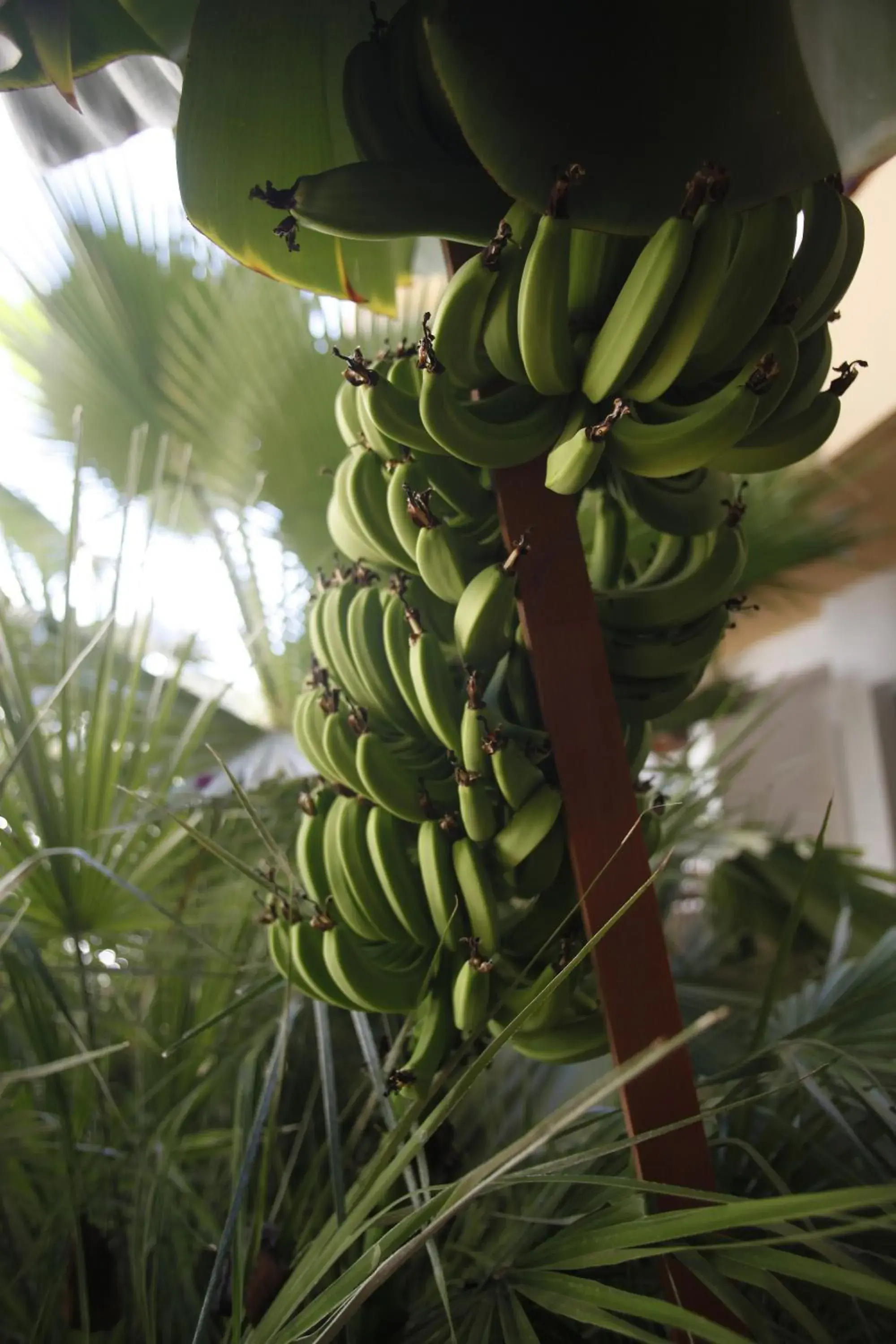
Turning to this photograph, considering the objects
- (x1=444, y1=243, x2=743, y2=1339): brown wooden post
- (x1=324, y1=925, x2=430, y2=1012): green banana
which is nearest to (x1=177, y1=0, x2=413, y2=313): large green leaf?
(x1=444, y1=243, x2=743, y2=1339): brown wooden post

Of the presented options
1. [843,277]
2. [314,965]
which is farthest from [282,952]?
[843,277]

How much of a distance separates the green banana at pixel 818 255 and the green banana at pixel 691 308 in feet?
0.19

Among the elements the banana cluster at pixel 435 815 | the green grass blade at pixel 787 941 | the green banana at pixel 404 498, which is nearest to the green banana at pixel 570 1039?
the banana cluster at pixel 435 815

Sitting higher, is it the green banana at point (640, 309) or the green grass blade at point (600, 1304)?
the green banana at point (640, 309)

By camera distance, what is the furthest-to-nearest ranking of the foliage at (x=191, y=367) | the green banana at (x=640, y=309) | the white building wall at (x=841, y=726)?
the white building wall at (x=841, y=726)
the foliage at (x=191, y=367)
the green banana at (x=640, y=309)

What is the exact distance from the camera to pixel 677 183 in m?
0.43

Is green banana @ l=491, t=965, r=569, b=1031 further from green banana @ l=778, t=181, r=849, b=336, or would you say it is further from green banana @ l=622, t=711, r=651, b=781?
green banana @ l=778, t=181, r=849, b=336

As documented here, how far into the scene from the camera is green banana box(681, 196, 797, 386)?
0.44m

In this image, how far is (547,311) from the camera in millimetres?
436

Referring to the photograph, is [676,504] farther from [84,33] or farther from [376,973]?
[84,33]

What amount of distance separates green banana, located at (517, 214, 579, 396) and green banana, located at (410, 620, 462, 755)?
17cm

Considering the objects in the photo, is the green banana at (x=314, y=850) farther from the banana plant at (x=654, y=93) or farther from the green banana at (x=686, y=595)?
the banana plant at (x=654, y=93)

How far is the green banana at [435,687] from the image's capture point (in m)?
0.50

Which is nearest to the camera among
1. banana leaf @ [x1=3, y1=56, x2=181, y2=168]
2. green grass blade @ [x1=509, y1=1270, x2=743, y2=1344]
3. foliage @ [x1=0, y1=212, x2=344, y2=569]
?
green grass blade @ [x1=509, y1=1270, x2=743, y2=1344]
